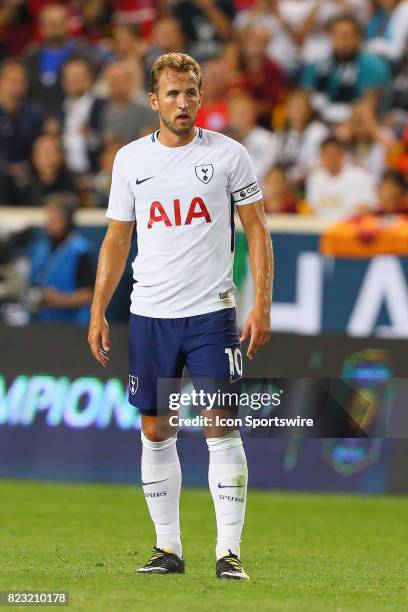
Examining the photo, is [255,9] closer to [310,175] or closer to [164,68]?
[310,175]

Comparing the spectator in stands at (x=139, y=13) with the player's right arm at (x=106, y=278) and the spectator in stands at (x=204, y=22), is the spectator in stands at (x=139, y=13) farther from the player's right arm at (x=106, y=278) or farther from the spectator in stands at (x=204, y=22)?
the player's right arm at (x=106, y=278)

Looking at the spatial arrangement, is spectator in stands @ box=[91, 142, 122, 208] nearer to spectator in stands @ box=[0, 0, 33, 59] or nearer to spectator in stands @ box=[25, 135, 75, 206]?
spectator in stands @ box=[25, 135, 75, 206]

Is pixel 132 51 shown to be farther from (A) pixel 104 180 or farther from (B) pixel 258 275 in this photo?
(B) pixel 258 275

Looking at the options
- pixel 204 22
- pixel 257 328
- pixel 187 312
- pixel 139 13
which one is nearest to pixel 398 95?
pixel 204 22

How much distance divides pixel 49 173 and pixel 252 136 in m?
2.27

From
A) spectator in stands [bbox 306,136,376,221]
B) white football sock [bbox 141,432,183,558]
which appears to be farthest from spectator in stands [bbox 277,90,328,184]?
white football sock [bbox 141,432,183,558]

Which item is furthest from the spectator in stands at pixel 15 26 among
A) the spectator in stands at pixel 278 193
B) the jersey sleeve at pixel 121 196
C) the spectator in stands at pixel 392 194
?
the jersey sleeve at pixel 121 196

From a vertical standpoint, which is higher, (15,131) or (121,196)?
(15,131)

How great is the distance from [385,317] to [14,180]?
475cm

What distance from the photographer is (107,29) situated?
1889cm

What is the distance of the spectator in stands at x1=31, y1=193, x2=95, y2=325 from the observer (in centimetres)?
1367

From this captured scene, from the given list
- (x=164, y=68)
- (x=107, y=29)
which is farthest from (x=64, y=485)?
(x=107, y=29)

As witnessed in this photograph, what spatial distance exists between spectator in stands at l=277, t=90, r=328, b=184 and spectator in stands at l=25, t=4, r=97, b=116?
3.17 metres

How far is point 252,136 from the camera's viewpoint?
15.3 m
